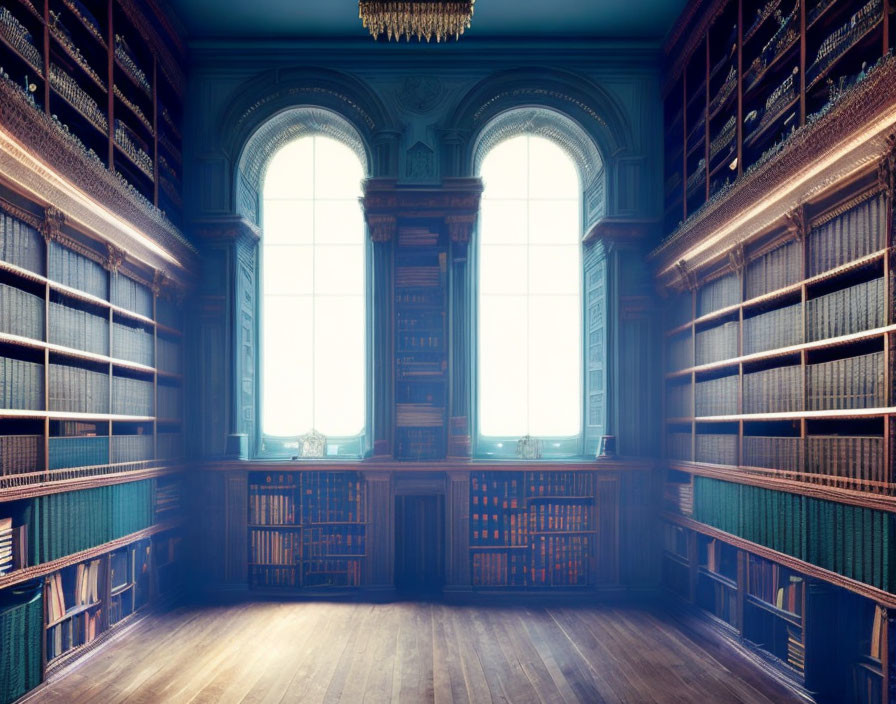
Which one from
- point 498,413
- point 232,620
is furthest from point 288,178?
point 232,620

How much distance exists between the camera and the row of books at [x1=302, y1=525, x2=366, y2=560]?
5.62m

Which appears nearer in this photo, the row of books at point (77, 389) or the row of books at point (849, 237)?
the row of books at point (849, 237)

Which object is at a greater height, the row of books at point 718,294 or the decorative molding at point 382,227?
the decorative molding at point 382,227

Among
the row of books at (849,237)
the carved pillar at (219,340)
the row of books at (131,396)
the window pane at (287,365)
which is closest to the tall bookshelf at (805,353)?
the row of books at (849,237)

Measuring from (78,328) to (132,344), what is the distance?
0.75 m

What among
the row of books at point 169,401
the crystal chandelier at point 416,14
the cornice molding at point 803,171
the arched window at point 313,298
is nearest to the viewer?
the cornice molding at point 803,171

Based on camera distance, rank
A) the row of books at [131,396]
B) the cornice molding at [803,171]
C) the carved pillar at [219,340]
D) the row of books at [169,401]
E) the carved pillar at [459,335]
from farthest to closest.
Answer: the carved pillar at [219,340], the carved pillar at [459,335], the row of books at [169,401], the row of books at [131,396], the cornice molding at [803,171]

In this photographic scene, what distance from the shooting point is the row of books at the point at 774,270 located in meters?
3.86

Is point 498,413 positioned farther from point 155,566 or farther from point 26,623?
point 26,623

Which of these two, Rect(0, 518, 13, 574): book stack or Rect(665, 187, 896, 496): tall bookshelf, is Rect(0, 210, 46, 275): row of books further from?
Rect(665, 187, 896, 496): tall bookshelf

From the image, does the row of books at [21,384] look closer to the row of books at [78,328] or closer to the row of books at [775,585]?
the row of books at [78,328]

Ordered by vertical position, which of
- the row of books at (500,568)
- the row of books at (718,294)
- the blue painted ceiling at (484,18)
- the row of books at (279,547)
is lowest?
the row of books at (500,568)

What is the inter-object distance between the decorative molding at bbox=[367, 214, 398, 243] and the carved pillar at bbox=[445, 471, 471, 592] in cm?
212

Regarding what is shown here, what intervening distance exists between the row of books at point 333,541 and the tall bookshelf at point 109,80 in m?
2.97
